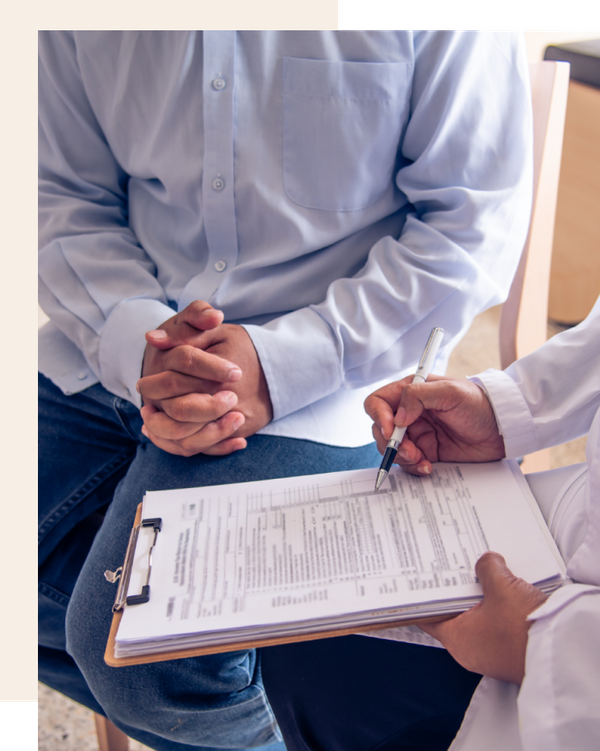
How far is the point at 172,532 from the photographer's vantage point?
1.96 ft

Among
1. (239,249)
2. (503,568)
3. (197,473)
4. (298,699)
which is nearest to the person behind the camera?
(503,568)

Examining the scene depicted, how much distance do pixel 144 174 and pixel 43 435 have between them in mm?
462

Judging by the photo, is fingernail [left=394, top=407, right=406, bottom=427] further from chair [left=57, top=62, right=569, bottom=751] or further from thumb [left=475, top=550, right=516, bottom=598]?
chair [left=57, top=62, right=569, bottom=751]

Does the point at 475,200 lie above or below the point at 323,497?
above

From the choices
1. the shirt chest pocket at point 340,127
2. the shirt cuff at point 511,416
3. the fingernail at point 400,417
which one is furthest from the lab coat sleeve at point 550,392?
the shirt chest pocket at point 340,127

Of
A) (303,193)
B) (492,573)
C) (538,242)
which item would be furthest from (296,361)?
(538,242)

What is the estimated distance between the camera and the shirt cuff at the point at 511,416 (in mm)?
662

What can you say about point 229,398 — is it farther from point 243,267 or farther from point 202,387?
point 243,267

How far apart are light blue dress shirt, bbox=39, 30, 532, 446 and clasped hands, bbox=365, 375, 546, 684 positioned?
145mm

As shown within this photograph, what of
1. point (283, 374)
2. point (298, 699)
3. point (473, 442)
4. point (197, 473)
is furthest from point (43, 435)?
point (473, 442)

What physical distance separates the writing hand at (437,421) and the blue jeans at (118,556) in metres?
0.13

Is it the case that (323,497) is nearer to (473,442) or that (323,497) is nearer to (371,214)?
(473,442)

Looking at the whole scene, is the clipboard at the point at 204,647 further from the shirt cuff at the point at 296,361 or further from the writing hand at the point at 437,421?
the shirt cuff at the point at 296,361

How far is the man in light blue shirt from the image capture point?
736 mm
